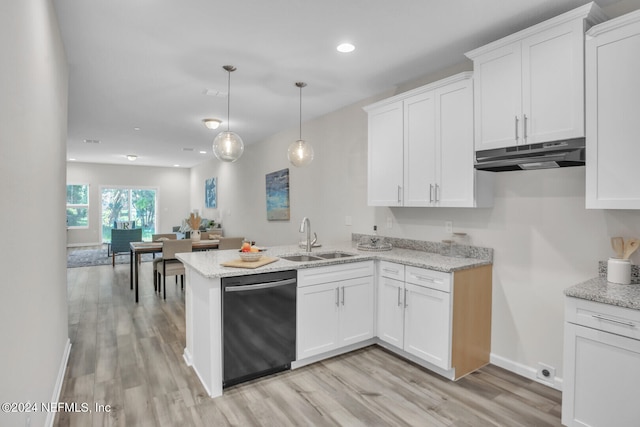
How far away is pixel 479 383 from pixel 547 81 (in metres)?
2.23

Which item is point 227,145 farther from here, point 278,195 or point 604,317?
point 604,317

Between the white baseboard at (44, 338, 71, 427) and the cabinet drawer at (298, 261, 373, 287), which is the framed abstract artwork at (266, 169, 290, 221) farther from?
the white baseboard at (44, 338, 71, 427)

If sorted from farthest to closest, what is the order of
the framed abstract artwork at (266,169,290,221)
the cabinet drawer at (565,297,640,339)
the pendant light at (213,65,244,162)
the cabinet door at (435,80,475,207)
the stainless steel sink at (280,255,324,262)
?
the framed abstract artwork at (266,169,290,221) < the pendant light at (213,65,244,162) < the stainless steel sink at (280,255,324,262) < the cabinet door at (435,80,475,207) < the cabinet drawer at (565,297,640,339)

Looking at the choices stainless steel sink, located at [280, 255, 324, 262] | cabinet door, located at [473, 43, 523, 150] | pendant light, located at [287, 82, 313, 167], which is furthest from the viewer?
pendant light, located at [287, 82, 313, 167]

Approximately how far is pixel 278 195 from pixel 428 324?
3898 mm

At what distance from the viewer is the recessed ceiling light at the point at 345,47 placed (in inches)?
110

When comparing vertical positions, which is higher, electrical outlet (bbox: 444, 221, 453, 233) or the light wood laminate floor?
electrical outlet (bbox: 444, 221, 453, 233)

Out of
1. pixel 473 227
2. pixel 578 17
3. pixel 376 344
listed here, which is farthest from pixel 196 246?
pixel 578 17

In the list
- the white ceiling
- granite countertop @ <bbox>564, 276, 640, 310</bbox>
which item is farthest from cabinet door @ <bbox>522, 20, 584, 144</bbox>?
granite countertop @ <bbox>564, 276, 640, 310</bbox>

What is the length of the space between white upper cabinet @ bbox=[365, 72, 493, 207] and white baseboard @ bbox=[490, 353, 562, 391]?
1.34 meters

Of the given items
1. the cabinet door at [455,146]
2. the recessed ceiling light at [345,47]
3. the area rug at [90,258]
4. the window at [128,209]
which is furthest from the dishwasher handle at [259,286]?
the window at [128,209]

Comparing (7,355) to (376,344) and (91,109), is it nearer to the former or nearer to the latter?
(376,344)

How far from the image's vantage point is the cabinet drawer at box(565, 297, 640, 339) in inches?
68.0

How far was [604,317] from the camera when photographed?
1824 mm
